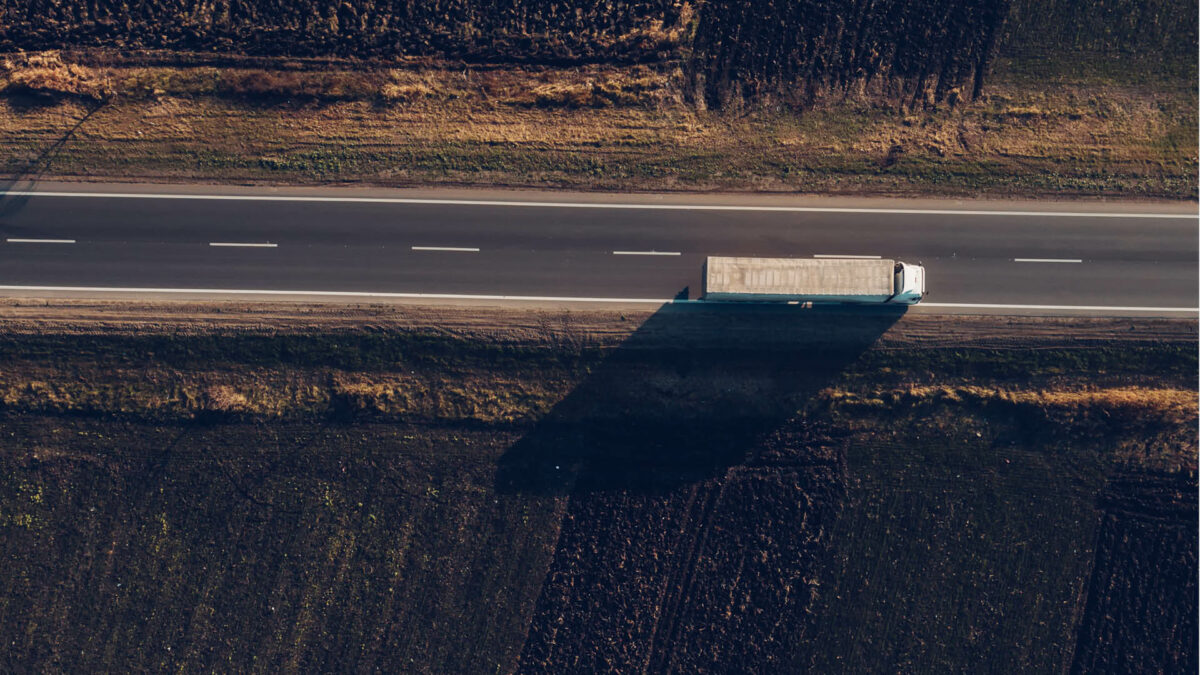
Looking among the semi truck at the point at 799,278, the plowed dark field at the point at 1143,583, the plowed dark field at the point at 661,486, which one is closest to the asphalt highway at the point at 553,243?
the plowed dark field at the point at 661,486

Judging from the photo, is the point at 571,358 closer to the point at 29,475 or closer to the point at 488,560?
the point at 488,560

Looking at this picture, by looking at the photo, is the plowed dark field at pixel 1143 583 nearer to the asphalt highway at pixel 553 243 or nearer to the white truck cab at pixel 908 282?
the asphalt highway at pixel 553 243

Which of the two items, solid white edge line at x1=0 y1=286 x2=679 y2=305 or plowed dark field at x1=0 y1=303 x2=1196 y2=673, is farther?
solid white edge line at x1=0 y1=286 x2=679 y2=305

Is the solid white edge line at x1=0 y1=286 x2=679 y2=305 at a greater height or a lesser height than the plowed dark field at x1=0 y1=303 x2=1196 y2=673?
greater

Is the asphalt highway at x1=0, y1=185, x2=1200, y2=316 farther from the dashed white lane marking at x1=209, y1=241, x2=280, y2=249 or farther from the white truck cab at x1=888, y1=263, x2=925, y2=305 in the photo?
the white truck cab at x1=888, y1=263, x2=925, y2=305

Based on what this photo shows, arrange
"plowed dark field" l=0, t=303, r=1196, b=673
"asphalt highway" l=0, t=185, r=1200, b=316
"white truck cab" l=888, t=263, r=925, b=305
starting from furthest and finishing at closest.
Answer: "asphalt highway" l=0, t=185, r=1200, b=316 → "plowed dark field" l=0, t=303, r=1196, b=673 → "white truck cab" l=888, t=263, r=925, b=305

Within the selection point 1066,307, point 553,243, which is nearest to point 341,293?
point 553,243

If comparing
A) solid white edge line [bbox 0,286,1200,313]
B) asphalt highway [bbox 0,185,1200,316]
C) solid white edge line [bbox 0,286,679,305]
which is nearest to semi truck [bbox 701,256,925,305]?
solid white edge line [bbox 0,286,1200,313]
